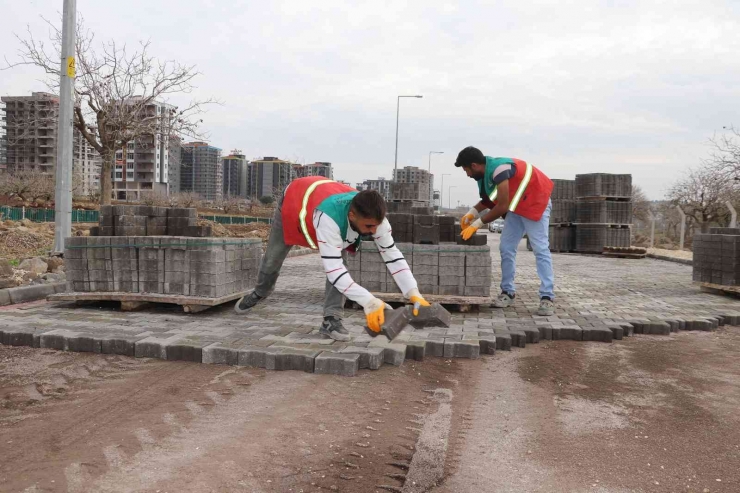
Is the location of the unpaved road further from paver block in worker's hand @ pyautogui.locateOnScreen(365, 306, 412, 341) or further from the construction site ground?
paver block in worker's hand @ pyautogui.locateOnScreen(365, 306, 412, 341)

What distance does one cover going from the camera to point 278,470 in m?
2.65

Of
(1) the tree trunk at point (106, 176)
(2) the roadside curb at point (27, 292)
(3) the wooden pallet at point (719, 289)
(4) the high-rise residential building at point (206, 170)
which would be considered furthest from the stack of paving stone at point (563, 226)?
(4) the high-rise residential building at point (206, 170)

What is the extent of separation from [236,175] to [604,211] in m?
73.3

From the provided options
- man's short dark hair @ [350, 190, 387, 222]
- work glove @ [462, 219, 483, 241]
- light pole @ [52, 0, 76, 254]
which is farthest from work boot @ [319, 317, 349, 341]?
light pole @ [52, 0, 76, 254]

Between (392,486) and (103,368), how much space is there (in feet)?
8.93

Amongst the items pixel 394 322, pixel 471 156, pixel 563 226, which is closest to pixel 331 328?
pixel 394 322

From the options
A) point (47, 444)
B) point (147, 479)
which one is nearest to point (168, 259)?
point (47, 444)

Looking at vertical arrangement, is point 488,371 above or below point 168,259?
below

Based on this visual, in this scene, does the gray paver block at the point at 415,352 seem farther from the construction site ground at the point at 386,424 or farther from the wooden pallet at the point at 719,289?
the wooden pallet at the point at 719,289

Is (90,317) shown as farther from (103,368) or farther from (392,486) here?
(392,486)

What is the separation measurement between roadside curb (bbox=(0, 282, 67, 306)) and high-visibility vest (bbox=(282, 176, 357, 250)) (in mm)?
4230

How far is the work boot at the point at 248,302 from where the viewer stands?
5.82m

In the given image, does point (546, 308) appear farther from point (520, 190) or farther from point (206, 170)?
point (206, 170)

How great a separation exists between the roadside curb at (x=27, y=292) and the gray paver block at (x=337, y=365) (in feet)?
15.6
